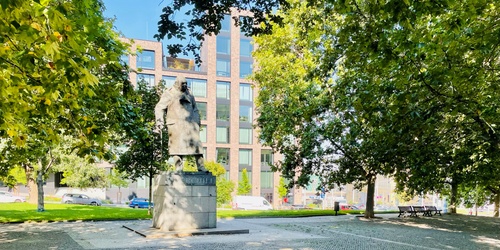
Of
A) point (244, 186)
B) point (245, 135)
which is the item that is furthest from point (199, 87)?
point (244, 186)

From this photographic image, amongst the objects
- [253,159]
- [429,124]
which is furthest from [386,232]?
[253,159]

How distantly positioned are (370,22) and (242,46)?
4989cm

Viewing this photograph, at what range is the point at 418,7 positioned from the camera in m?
6.01

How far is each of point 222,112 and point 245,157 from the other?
7.18m

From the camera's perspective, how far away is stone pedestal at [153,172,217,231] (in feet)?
39.2

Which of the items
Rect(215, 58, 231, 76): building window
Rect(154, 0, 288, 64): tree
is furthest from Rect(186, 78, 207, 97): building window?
Rect(154, 0, 288, 64): tree

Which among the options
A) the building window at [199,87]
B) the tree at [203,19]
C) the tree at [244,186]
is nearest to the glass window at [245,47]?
the building window at [199,87]

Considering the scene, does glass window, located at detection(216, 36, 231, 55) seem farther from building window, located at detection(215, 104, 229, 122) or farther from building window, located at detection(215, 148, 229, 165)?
building window, located at detection(215, 148, 229, 165)

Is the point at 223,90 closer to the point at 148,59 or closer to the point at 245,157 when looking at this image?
the point at 245,157

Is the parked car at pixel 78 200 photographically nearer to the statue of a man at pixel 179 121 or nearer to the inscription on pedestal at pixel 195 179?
the statue of a man at pixel 179 121

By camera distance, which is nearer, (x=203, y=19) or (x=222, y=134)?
(x=203, y=19)

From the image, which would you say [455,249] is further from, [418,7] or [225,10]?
[225,10]

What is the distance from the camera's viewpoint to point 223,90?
5616cm

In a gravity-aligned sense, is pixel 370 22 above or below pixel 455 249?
above
